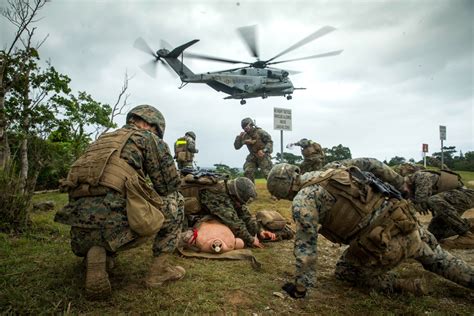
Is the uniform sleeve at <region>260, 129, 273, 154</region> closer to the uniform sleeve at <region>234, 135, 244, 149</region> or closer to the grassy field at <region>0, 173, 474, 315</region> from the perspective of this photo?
the uniform sleeve at <region>234, 135, 244, 149</region>

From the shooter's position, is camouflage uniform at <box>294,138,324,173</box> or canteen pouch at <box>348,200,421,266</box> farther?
camouflage uniform at <box>294,138,324,173</box>

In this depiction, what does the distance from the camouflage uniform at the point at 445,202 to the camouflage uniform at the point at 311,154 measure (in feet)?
14.1

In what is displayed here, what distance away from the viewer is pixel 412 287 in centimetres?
312

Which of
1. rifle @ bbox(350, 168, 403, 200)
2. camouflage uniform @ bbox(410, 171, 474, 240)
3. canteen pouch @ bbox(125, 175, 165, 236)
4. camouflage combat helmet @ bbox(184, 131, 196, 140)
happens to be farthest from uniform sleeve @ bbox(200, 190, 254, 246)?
camouflage combat helmet @ bbox(184, 131, 196, 140)

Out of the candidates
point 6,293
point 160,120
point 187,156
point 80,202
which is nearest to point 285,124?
point 187,156

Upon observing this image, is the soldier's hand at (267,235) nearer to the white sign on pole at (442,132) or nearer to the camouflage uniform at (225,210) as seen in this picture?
the camouflage uniform at (225,210)

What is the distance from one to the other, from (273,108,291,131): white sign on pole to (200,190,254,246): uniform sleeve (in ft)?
14.4

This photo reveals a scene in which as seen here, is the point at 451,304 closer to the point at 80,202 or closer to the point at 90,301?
the point at 90,301

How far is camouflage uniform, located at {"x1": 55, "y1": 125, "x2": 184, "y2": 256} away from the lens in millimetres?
2734

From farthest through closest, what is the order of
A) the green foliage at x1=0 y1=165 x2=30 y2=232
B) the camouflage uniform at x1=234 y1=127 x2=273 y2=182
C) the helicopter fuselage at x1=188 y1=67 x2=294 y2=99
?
the helicopter fuselage at x1=188 y1=67 x2=294 y2=99, the camouflage uniform at x1=234 y1=127 x2=273 y2=182, the green foliage at x1=0 y1=165 x2=30 y2=232

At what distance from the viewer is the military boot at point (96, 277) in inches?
103

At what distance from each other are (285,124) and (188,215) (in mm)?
4767

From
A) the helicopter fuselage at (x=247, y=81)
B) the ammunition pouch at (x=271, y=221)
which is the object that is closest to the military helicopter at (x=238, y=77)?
the helicopter fuselage at (x=247, y=81)

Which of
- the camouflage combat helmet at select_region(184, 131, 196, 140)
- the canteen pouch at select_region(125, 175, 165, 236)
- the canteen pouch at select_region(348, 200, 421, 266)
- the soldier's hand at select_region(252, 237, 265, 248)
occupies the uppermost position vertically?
the camouflage combat helmet at select_region(184, 131, 196, 140)
